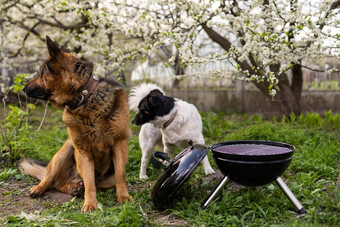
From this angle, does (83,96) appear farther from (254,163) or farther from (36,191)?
(254,163)

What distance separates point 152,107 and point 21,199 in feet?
5.98

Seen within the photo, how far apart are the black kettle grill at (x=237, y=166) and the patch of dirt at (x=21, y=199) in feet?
4.25

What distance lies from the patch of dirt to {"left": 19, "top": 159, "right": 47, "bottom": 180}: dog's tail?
7.7 inches

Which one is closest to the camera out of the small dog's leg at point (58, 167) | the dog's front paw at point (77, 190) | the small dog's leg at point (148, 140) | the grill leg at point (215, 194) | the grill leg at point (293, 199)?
the grill leg at point (293, 199)

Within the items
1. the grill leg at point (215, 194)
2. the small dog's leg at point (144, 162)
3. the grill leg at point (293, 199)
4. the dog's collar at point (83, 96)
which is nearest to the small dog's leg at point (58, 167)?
the dog's collar at point (83, 96)

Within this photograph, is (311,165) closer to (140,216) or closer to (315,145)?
(315,145)

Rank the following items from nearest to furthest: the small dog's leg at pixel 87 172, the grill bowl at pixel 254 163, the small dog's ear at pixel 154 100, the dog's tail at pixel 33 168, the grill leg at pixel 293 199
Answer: the grill bowl at pixel 254 163 → the grill leg at pixel 293 199 → the small dog's leg at pixel 87 172 → the small dog's ear at pixel 154 100 → the dog's tail at pixel 33 168

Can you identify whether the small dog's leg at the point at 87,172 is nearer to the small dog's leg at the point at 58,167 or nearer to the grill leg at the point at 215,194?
the small dog's leg at the point at 58,167

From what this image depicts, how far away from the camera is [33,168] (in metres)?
4.39

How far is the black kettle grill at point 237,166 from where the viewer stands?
2.73 m

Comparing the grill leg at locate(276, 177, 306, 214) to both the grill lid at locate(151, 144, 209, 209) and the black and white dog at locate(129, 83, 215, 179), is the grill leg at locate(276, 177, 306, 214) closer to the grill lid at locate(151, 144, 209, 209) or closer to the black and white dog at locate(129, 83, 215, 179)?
the grill lid at locate(151, 144, 209, 209)

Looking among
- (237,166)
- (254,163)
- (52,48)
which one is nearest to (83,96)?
(52,48)

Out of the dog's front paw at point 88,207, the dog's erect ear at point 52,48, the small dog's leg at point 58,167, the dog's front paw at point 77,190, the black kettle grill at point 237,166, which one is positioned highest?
the dog's erect ear at point 52,48

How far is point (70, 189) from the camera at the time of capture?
384 cm
